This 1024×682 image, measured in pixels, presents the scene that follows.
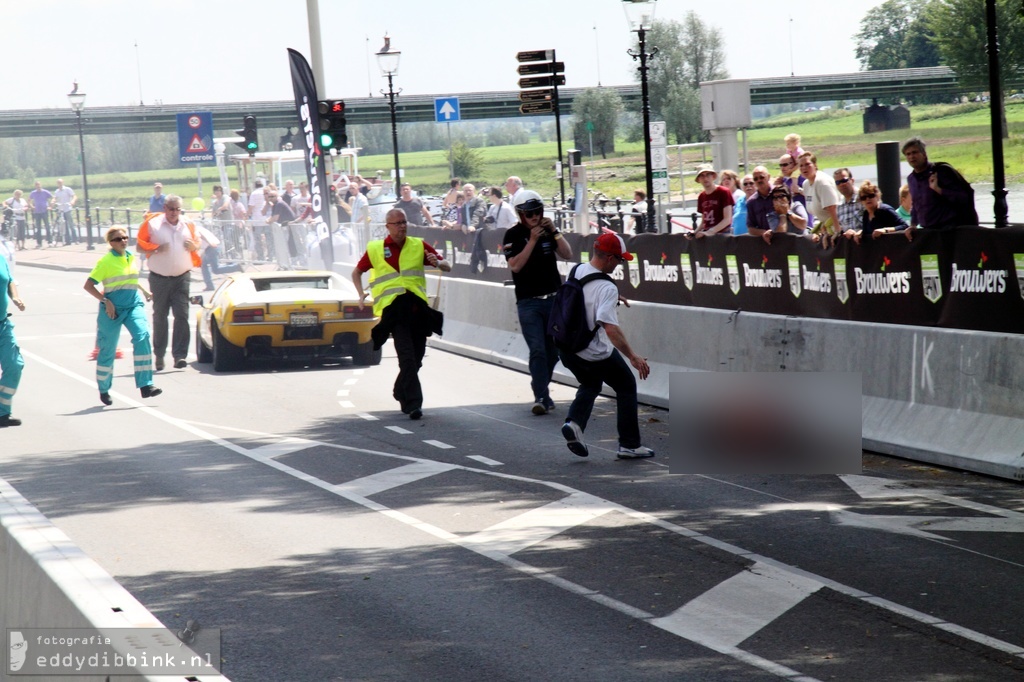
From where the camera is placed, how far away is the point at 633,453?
1079 cm

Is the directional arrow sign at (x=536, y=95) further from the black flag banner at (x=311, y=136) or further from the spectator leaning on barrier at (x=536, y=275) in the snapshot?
the spectator leaning on barrier at (x=536, y=275)

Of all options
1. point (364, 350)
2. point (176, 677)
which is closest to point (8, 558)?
point (176, 677)

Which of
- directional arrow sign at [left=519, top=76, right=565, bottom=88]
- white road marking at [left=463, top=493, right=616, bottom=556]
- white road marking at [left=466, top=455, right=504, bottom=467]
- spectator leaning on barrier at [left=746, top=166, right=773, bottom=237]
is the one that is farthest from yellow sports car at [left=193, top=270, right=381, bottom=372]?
white road marking at [left=463, top=493, right=616, bottom=556]

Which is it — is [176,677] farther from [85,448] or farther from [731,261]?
[731,261]

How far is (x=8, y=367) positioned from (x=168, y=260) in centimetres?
417

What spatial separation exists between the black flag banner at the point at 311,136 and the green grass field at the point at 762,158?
23.7 m

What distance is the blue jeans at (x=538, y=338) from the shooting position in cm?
1323

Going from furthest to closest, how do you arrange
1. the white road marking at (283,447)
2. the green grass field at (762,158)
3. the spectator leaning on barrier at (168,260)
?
the green grass field at (762,158), the spectator leaning on barrier at (168,260), the white road marking at (283,447)

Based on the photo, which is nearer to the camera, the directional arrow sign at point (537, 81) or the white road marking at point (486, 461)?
the white road marking at point (486, 461)

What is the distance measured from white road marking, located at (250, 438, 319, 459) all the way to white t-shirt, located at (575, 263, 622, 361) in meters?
2.75

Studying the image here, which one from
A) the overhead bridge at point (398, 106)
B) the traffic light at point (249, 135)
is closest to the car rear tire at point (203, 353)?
the traffic light at point (249, 135)

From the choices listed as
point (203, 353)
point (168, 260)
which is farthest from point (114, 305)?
point (203, 353)

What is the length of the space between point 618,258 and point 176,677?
7.57 meters

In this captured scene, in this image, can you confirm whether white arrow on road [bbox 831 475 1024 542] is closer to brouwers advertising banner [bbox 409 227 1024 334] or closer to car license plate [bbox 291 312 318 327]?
brouwers advertising banner [bbox 409 227 1024 334]
